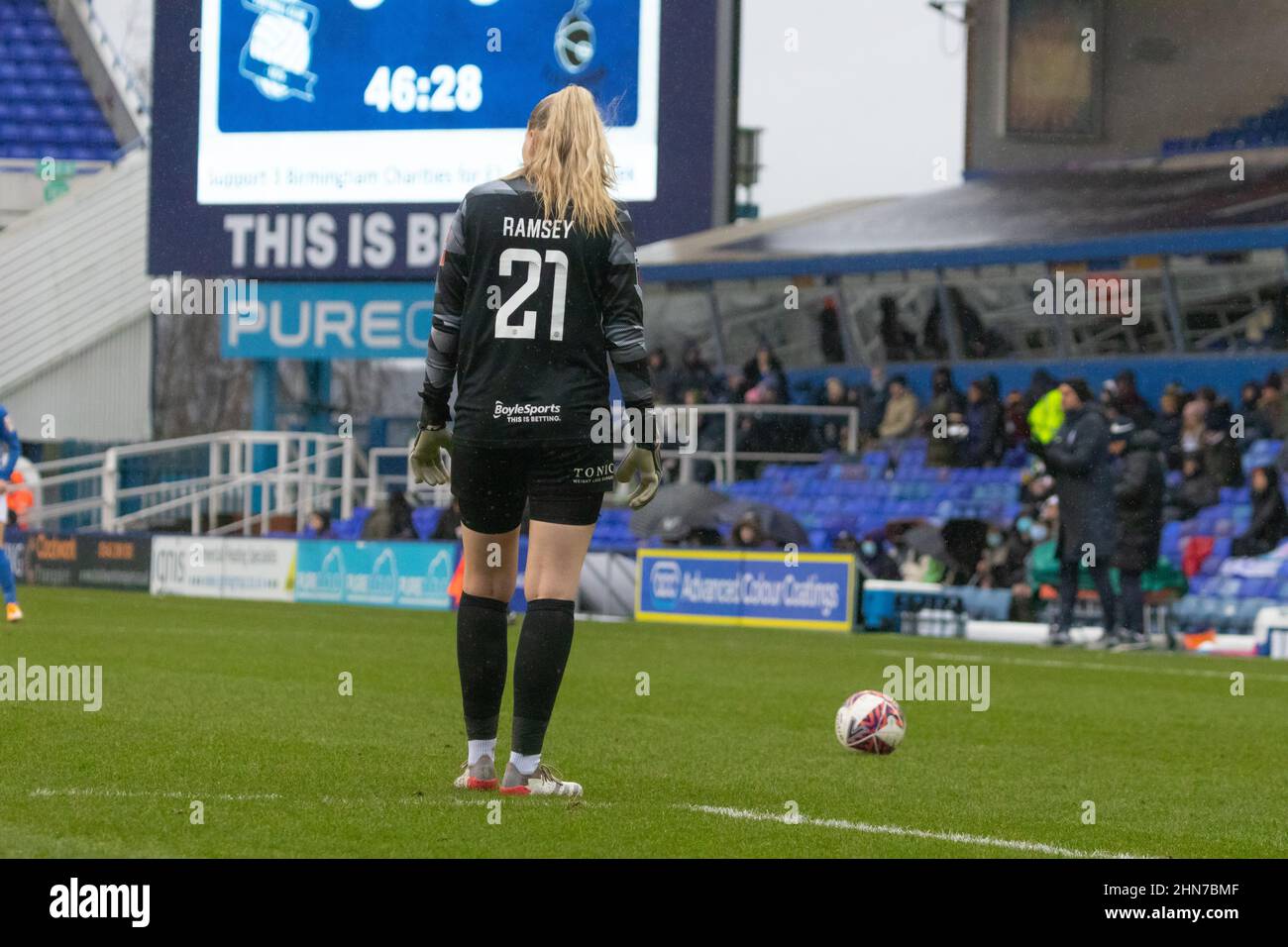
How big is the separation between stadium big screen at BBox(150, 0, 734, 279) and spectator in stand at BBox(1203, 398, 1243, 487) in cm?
617

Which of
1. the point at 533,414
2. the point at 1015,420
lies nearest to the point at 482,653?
the point at 533,414

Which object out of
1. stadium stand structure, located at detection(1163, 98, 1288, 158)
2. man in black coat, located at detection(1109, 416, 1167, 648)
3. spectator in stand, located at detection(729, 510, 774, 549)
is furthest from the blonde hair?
Answer: stadium stand structure, located at detection(1163, 98, 1288, 158)

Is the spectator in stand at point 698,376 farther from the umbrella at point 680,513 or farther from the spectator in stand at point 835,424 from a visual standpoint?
the umbrella at point 680,513

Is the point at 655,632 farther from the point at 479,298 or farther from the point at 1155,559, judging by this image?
the point at 479,298

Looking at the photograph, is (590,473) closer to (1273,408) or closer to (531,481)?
(531,481)

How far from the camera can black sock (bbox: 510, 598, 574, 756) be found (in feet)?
21.1

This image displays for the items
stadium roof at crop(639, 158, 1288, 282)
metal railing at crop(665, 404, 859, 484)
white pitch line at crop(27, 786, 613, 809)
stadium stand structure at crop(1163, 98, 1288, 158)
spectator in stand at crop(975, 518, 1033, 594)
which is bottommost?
white pitch line at crop(27, 786, 613, 809)

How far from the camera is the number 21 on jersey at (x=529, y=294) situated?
638 centimetres

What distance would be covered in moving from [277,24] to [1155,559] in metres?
14.2

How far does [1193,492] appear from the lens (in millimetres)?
21828

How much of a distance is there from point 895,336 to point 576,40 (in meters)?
7.41

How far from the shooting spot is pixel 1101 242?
83.9ft

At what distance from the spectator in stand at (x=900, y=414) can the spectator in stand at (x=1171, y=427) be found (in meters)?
3.77

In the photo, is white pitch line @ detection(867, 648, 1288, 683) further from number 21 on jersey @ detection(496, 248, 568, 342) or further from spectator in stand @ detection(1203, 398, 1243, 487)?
number 21 on jersey @ detection(496, 248, 568, 342)
